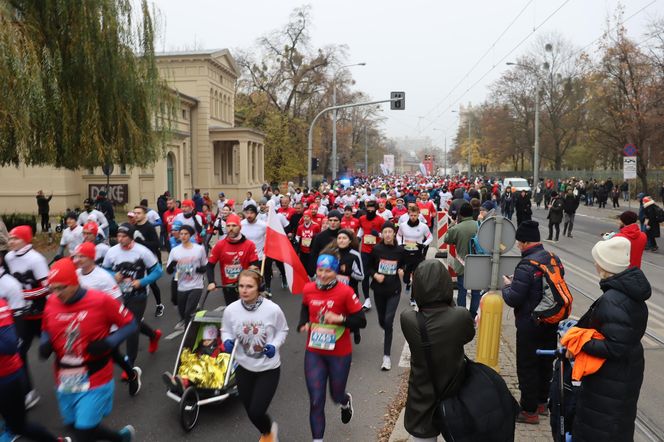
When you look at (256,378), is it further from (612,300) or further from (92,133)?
(92,133)

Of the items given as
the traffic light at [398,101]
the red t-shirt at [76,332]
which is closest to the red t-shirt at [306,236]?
the red t-shirt at [76,332]

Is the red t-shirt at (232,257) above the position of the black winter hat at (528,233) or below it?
below

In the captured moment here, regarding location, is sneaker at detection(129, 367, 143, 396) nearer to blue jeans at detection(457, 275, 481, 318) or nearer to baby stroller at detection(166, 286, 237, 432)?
baby stroller at detection(166, 286, 237, 432)

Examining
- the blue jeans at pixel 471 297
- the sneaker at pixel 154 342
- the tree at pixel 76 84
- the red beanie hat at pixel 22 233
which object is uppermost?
the tree at pixel 76 84

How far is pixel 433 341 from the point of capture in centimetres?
332

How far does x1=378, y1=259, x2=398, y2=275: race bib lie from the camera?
23.8 ft

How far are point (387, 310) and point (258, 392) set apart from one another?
113 inches

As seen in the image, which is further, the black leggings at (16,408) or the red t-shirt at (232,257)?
the red t-shirt at (232,257)

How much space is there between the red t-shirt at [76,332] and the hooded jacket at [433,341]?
2334mm

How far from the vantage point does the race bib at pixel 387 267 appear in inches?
285

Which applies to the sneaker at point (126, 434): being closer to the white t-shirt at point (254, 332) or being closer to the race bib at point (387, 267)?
the white t-shirt at point (254, 332)

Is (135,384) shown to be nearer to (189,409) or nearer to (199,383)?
(199,383)

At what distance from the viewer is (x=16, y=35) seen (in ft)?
45.2

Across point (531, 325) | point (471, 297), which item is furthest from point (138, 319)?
point (471, 297)
